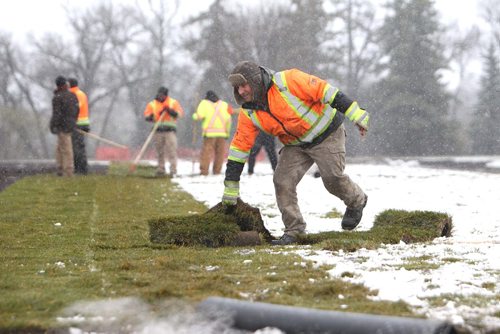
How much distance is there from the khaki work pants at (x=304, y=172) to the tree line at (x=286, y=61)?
107 feet

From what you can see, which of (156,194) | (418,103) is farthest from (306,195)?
(418,103)

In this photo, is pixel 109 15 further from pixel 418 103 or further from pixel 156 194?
pixel 156 194

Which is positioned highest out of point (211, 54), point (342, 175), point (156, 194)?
point (211, 54)

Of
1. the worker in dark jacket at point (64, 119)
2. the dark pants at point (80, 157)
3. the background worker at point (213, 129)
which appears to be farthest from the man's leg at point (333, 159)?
the dark pants at point (80, 157)

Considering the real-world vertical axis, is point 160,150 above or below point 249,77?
below

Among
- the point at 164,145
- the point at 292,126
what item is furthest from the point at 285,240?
the point at 164,145

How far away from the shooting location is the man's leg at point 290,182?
7125 millimetres

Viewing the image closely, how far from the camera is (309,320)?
11.3ft

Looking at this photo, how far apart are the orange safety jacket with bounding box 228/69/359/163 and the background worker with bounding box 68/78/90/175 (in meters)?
10.1

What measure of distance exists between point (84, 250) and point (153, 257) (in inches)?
28.7

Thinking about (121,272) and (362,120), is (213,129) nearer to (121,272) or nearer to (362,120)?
(362,120)

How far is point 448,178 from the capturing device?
1500cm

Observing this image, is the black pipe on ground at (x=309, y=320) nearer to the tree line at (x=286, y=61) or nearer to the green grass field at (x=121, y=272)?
the green grass field at (x=121, y=272)

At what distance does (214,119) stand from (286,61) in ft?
97.7
